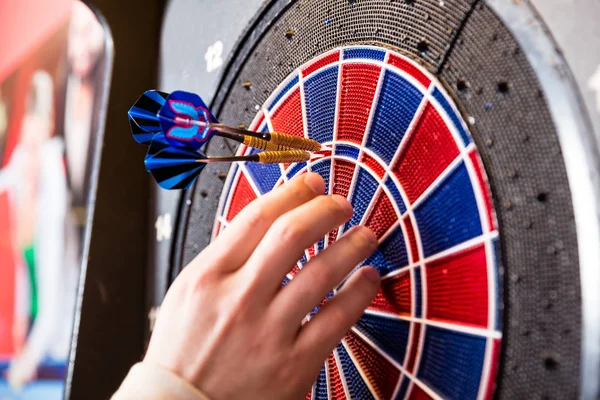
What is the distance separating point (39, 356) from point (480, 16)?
1.46 meters

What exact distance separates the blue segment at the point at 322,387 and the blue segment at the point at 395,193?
0.25 m

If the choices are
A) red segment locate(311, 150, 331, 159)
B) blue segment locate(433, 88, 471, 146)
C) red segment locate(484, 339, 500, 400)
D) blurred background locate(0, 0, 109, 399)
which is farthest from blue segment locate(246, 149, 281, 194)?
blurred background locate(0, 0, 109, 399)

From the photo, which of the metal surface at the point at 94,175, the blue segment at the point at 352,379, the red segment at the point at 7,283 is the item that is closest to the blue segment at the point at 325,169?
the blue segment at the point at 352,379

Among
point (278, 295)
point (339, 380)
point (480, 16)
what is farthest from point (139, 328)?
point (480, 16)

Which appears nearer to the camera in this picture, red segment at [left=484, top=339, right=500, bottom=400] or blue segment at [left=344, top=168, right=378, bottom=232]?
red segment at [left=484, top=339, right=500, bottom=400]

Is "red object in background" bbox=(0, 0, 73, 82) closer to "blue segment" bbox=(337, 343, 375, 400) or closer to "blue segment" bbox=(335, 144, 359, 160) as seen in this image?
"blue segment" bbox=(335, 144, 359, 160)

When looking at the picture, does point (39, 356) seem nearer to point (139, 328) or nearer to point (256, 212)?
point (139, 328)

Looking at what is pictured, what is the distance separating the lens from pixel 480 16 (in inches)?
19.9

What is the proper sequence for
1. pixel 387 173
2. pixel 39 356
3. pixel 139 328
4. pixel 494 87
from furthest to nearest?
pixel 39 356 < pixel 139 328 < pixel 387 173 < pixel 494 87

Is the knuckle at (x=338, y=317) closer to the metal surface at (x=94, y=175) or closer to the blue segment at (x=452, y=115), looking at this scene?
the blue segment at (x=452, y=115)

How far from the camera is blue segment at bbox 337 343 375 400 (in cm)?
62

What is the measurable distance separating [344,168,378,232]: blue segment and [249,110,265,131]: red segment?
25 centimetres

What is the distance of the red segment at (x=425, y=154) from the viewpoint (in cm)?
54

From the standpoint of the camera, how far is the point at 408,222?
58cm
